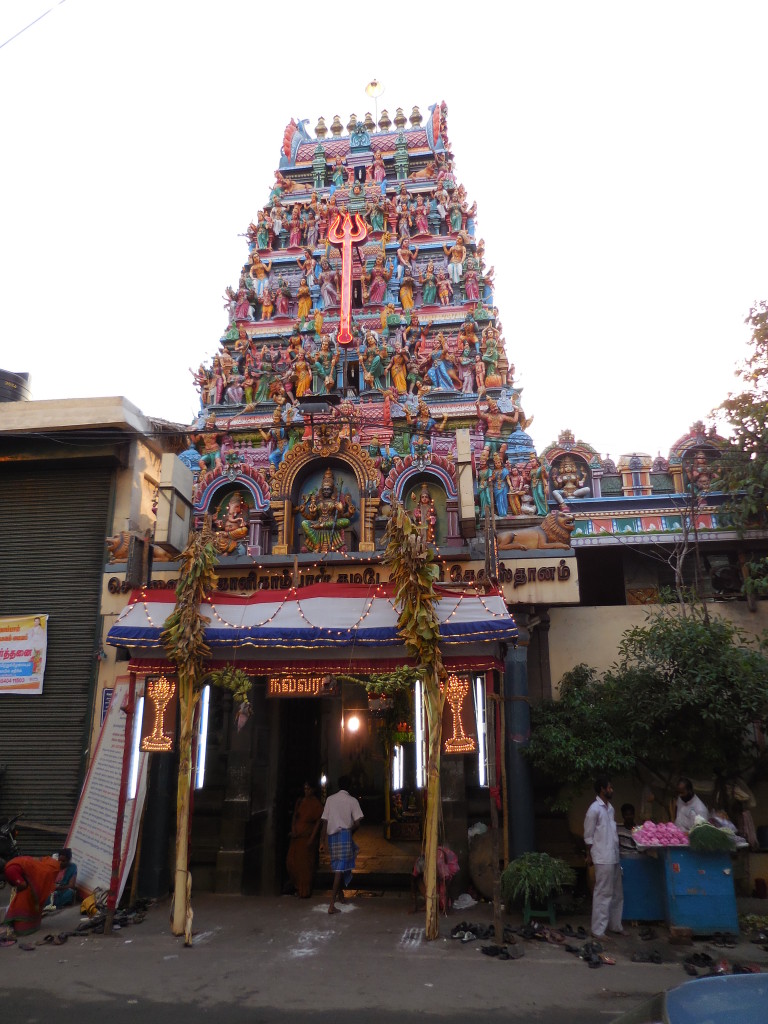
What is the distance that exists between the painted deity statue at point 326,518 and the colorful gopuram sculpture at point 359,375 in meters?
0.03

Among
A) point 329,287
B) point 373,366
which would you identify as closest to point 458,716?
point 373,366

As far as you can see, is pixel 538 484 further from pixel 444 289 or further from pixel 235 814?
pixel 235 814

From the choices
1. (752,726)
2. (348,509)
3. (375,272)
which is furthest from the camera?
(375,272)

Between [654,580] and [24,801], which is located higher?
[654,580]

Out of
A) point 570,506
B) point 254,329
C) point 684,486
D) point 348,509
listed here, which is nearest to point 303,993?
point 348,509

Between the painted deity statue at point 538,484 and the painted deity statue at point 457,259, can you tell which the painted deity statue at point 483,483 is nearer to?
A: the painted deity statue at point 538,484

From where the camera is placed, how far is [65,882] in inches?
412

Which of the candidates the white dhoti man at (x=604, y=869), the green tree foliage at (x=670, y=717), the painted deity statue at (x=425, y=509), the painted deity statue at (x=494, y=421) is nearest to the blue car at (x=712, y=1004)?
the white dhoti man at (x=604, y=869)

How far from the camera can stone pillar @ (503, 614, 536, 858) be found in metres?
10.3

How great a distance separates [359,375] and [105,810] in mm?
10907

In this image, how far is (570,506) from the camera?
1598cm

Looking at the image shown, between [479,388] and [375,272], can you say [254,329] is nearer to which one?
[375,272]

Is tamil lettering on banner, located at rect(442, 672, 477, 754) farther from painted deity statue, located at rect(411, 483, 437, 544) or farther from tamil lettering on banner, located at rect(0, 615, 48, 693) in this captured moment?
tamil lettering on banner, located at rect(0, 615, 48, 693)

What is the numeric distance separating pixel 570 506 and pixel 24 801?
492 inches
